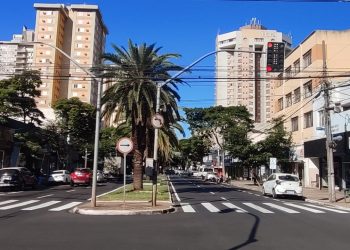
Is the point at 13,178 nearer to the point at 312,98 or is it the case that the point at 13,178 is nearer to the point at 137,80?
the point at 137,80

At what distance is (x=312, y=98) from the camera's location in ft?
152

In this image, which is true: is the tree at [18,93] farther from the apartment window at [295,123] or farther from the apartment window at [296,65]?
the apartment window at [295,123]

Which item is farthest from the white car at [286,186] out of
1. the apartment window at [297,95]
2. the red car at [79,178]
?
the apartment window at [297,95]

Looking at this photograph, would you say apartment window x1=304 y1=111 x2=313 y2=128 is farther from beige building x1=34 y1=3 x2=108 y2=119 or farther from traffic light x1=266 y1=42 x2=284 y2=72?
beige building x1=34 y1=3 x2=108 y2=119

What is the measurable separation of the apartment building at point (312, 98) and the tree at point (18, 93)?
2488 centimetres

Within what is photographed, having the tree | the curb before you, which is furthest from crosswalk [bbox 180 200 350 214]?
the tree

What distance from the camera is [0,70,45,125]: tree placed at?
158 feet

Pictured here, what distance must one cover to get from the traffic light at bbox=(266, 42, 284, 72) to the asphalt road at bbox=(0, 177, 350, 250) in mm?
5597

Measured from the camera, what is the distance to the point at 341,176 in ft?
131

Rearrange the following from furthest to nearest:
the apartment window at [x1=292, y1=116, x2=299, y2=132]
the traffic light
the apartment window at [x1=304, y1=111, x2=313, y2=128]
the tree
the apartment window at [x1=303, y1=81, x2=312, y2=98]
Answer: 1. the apartment window at [x1=292, y1=116, x2=299, y2=132]
2. the apartment window at [x1=303, y1=81, x2=312, y2=98]
3. the tree
4. the apartment window at [x1=304, y1=111, x2=313, y2=128]
5. the traffic light

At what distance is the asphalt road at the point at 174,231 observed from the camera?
11.0 metres

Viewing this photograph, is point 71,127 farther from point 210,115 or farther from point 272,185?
point 272,185

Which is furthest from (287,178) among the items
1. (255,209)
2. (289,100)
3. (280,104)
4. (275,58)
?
(280,104)

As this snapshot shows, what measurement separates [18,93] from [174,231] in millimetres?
41154
